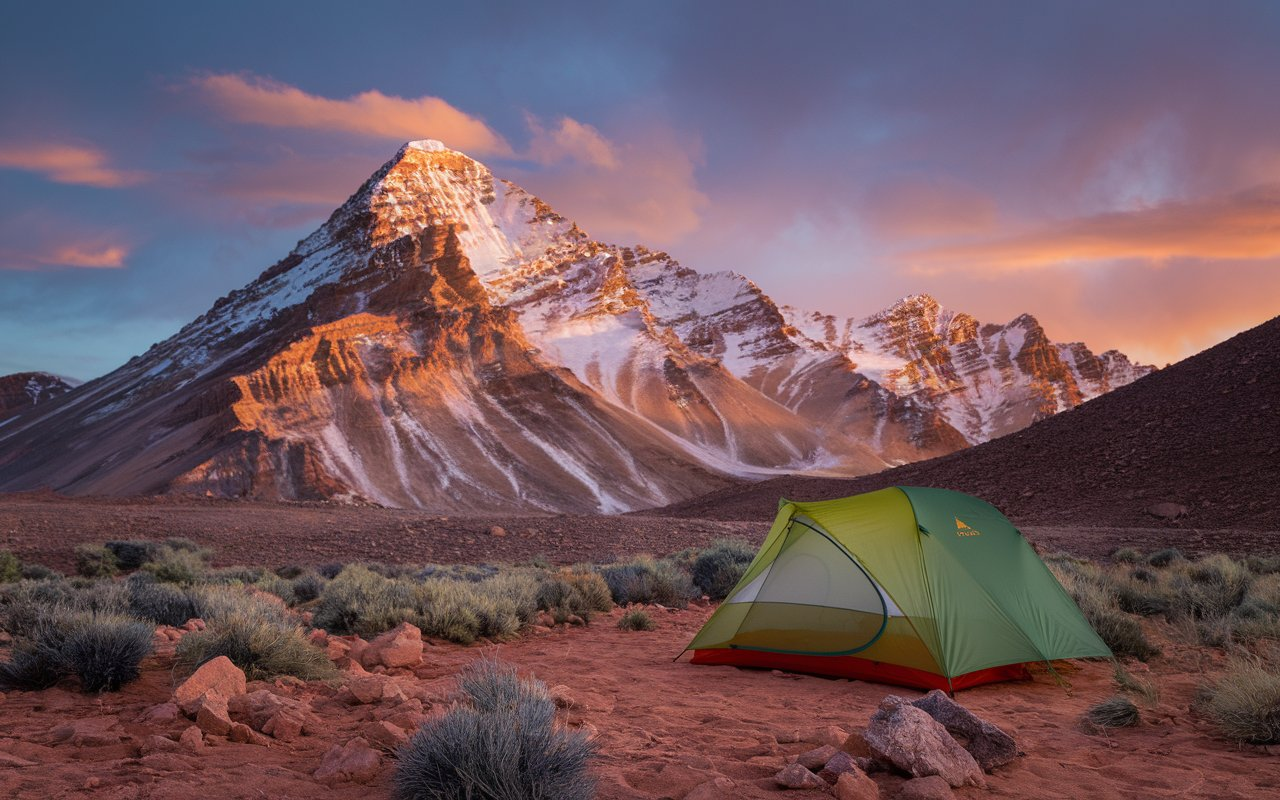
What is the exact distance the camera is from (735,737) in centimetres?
571

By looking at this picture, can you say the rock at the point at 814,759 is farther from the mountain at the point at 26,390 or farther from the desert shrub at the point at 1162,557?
the mountain at the point at 26,390

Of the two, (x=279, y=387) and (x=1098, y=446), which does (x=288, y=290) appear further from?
(x=1098, y=446)

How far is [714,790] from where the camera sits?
14.7 feet

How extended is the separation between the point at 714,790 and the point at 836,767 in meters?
0.72

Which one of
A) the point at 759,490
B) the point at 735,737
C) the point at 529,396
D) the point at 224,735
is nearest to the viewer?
the point at 224,735

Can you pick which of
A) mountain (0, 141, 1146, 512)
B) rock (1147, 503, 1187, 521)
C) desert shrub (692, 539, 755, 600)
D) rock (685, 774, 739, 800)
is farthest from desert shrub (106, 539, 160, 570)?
mountain (0, 141, 1146, 512)

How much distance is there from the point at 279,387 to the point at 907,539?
7321 centimetres

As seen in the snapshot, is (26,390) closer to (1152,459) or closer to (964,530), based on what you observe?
(1152,459)

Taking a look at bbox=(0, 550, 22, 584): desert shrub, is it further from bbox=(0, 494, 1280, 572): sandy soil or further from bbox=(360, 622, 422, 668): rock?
bbox=(360, 622, 422, 668): rock

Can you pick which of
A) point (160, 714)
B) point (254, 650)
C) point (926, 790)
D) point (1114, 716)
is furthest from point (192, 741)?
point (1114, 716)

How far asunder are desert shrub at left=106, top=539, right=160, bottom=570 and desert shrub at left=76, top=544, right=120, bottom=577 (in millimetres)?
237

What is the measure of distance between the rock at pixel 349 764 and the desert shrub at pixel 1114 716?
5.09 metres

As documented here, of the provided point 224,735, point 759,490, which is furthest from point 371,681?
point 759,490

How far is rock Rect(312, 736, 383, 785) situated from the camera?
4527mm
